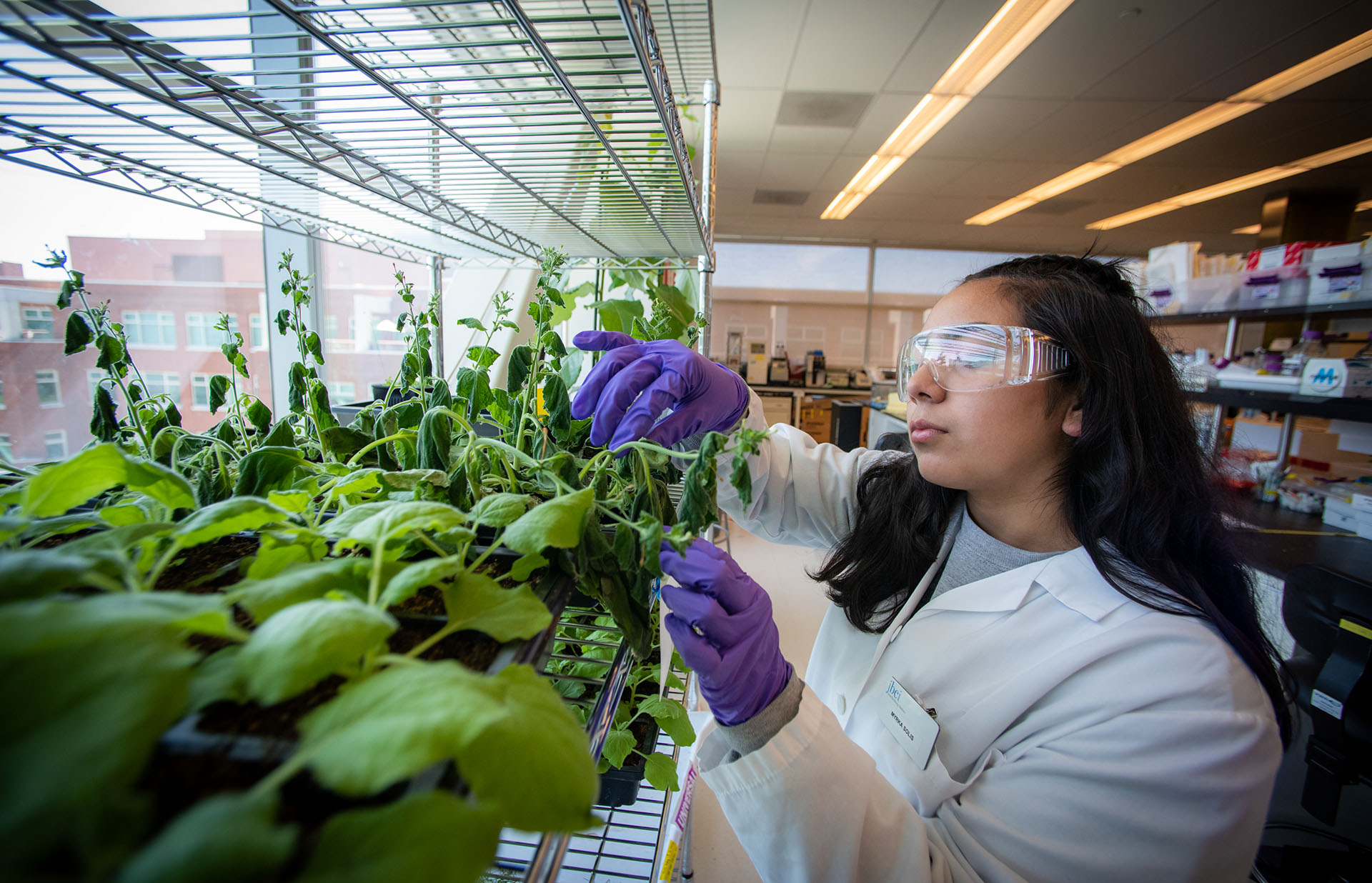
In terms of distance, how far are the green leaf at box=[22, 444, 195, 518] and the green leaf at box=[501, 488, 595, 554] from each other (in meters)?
0.21

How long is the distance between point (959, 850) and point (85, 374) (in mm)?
1762

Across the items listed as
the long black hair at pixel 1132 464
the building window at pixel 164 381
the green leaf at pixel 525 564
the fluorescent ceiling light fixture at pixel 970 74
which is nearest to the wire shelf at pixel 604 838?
the green leaf at pixel 525 564

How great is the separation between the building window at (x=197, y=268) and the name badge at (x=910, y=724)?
189 centimetres

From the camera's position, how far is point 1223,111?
10.5 feet

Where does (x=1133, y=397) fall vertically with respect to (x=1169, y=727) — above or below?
above

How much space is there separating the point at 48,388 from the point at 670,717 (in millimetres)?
1312

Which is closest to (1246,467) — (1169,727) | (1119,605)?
(1119,605)

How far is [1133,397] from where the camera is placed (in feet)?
2.81

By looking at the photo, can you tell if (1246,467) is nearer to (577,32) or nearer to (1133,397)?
(1133,397)

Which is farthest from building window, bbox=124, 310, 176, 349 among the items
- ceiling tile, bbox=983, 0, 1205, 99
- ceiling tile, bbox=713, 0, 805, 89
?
ceiling tile, bbox=983, 0, 1205, 99

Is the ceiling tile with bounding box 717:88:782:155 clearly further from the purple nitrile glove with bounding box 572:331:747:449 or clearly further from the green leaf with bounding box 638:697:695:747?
the green leaf with bounding box 638:697:695:747

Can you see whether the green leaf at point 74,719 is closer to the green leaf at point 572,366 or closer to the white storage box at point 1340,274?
the green leaf at point 572,366

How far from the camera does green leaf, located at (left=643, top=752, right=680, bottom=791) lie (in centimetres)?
71

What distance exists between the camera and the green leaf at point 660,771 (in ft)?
2.34
